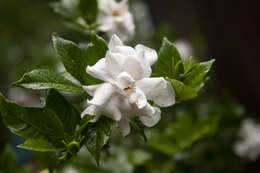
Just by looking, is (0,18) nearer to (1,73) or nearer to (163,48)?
(1,73)

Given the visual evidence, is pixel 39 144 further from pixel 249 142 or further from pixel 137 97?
pixel 249 142

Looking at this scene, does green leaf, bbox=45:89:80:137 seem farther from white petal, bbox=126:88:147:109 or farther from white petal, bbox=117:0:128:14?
white petal, bbox=117:0:128:14

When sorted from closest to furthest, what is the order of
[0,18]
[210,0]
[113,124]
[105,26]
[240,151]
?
[113,124]
[105,26]
[240,151]
[210,0]
[0,18]

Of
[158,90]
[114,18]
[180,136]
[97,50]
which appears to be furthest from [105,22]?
[180,136]

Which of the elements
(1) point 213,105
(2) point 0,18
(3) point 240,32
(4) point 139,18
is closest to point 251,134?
(1) point 213,105

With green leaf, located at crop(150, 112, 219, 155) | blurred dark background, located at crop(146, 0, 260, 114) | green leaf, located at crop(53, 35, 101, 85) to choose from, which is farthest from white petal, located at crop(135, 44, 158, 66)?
blurred dark background, located at crop(146, 0, 260, 114)

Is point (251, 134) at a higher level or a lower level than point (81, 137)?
lower
